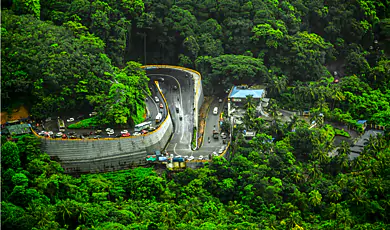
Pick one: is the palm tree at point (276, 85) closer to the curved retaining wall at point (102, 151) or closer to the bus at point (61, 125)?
the curved retaining wall at point (102, 151)

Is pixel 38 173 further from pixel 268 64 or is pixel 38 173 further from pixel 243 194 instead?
pixel 268 64

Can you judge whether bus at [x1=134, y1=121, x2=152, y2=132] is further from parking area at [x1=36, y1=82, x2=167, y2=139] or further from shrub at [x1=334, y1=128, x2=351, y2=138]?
shrub at [x1=334, y1=128, x2=351, y2=138]

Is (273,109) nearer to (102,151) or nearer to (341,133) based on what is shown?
(341,133)

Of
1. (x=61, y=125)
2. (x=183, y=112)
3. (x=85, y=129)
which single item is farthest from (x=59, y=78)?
(x=183, y=112)

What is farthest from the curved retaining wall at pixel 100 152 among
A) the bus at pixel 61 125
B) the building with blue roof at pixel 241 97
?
the building with blue roof at pixel 241 97

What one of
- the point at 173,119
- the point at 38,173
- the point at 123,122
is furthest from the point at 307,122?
the point at 38,173

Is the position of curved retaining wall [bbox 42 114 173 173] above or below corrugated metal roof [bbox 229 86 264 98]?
below

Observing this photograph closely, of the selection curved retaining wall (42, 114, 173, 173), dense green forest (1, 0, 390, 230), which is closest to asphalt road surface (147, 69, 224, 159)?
dense green forest (1, 0, 390, 230)
